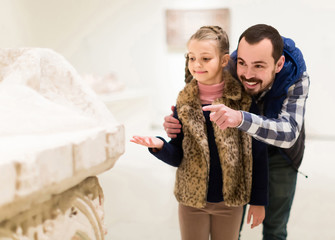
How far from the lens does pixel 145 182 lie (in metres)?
3.19

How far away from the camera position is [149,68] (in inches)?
210

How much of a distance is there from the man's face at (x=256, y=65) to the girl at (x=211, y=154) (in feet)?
0.14

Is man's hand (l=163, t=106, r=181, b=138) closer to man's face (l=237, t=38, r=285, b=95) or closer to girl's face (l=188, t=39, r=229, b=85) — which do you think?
girl's face (l=188, t=39, r=229, b=85)

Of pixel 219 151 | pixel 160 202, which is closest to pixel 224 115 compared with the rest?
pixel 219 151

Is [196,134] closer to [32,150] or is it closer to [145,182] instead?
[32,150]

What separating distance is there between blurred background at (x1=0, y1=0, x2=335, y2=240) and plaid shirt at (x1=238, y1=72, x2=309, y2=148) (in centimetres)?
121

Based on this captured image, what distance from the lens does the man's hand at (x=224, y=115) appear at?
1.17 m

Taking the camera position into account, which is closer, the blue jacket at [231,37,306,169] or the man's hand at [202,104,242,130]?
the man's hand at [202,104,242,130]

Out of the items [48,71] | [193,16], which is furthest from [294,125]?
[193,16]

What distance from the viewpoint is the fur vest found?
133 cm

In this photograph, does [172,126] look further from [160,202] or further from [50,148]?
[160,202]

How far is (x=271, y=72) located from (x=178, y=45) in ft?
12.6

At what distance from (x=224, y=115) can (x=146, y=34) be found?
14.0 feet

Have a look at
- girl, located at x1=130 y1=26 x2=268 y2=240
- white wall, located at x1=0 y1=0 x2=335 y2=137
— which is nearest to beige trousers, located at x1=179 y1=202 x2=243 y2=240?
girl, located at x1=130 y1=26 x2=268 y2=240
